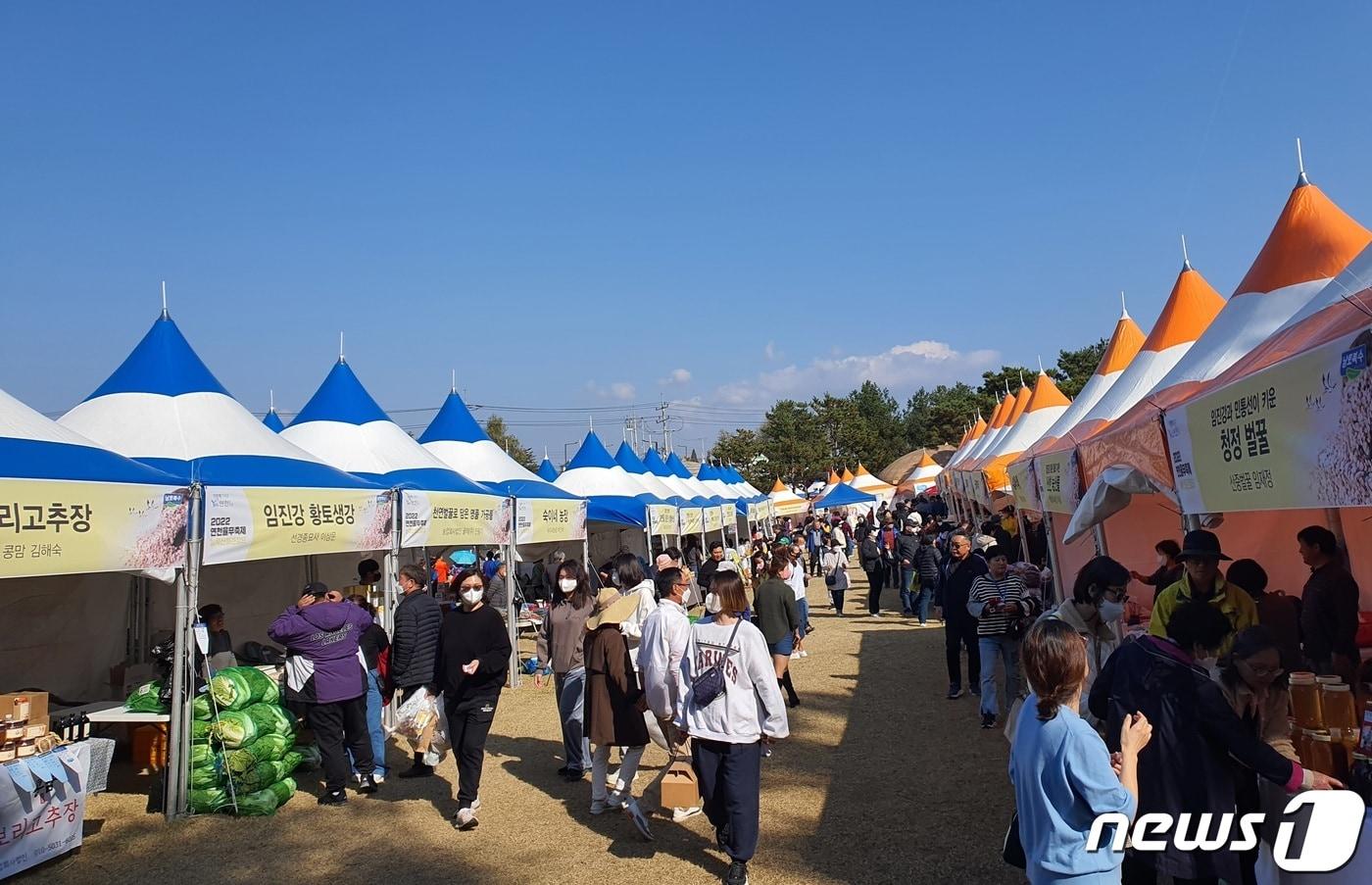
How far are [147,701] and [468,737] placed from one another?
264 centimetres

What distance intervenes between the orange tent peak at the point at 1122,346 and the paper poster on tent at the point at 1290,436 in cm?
732

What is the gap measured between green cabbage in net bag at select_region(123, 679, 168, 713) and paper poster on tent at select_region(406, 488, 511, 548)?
2748 mm

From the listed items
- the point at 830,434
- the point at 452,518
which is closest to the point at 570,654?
the point at 452,518

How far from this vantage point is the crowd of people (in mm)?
2512

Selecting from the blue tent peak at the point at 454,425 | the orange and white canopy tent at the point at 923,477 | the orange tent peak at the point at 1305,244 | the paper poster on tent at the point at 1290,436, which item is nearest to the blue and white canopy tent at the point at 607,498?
the blue tent peak at the point at 454,425

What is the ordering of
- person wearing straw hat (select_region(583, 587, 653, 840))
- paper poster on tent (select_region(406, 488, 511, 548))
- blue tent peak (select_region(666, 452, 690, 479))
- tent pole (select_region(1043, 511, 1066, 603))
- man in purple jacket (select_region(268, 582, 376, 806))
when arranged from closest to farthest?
person wearing straw hat (select_region(583, 587, 653, 840)) → man in purple jacket (select_region(268, 582, 376, 806)) → tent pole (select_region(1043, 511, 1066, 603)) → paper poster on tent (select_region(406, 488, 511, 548)) → blue tent peak (select_region(666, 452, 690, 479))

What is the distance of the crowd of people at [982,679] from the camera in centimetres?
251

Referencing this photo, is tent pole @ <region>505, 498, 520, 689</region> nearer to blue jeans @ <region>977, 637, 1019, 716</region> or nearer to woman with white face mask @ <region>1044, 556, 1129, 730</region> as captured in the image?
blue jeans @ <region>977, 637, 1019, 716</region>

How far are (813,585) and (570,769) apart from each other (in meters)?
15.2

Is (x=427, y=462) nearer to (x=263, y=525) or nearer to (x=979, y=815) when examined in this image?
(x=263, y=525)

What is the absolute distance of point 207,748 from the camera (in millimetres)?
5934

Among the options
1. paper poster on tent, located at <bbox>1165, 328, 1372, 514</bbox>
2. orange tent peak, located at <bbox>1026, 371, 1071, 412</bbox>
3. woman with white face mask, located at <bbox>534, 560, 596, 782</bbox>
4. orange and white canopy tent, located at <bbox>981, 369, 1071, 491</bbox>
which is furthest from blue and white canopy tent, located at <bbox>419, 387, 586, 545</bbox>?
orange tent peak, located at <bbox>1026, 371, 1071, 412</bbox>

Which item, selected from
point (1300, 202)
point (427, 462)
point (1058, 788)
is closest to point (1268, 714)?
point (1058, 788)

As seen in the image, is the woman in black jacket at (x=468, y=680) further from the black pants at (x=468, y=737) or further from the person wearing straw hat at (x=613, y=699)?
the person wearing straw hat at (x=613, y=699)
